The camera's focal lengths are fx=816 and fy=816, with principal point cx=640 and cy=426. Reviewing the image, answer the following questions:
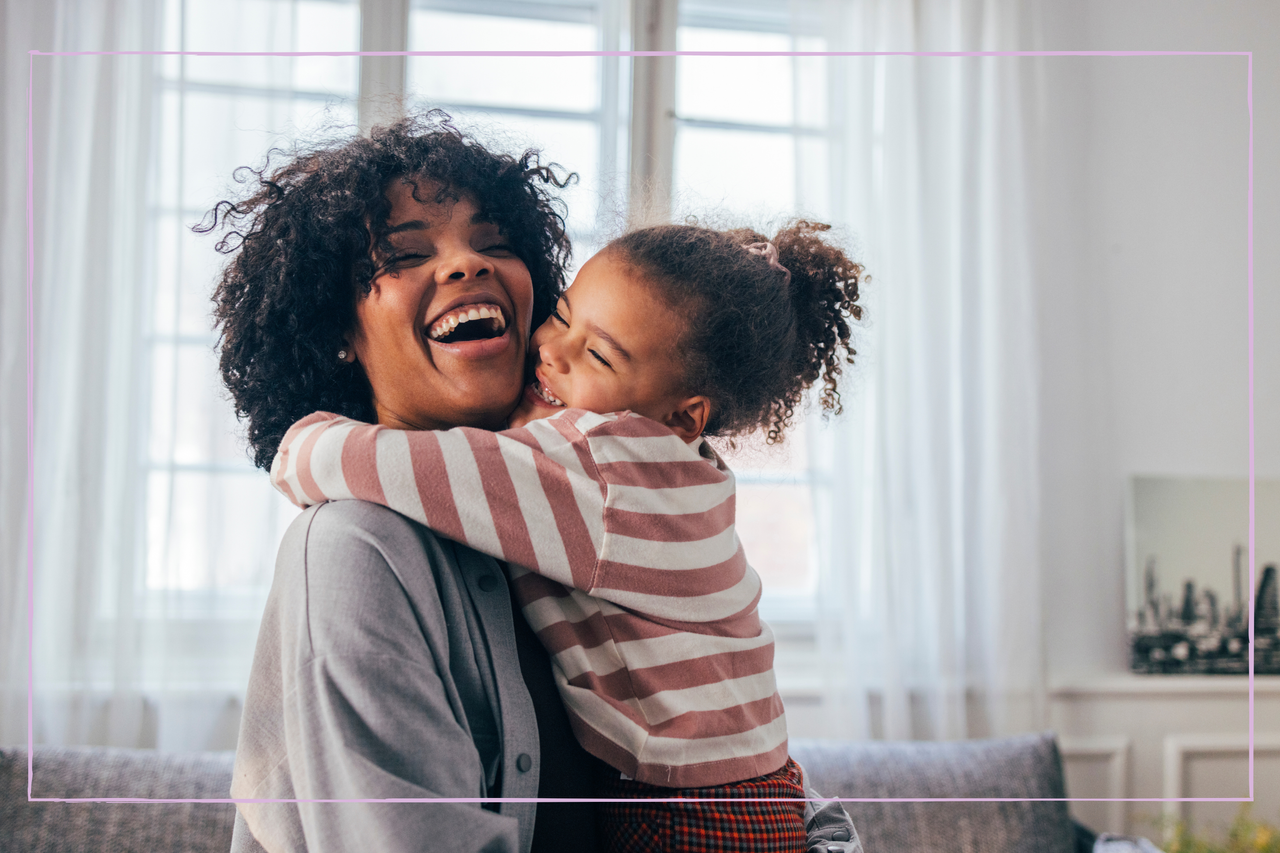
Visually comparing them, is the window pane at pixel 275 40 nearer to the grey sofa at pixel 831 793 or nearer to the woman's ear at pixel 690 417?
the woman's ear at pixel 690 417

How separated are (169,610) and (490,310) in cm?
85

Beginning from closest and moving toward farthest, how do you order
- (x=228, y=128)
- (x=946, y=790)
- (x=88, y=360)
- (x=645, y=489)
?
(x=645, y=489)
(x=228, y=128)
(x=88, y=360)
(x=946, y=790)

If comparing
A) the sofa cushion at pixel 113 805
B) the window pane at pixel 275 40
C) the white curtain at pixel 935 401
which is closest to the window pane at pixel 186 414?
the window pane at pixel 275 40

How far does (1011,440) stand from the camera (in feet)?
4.38

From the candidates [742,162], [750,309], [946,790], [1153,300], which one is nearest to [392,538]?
[750,309]

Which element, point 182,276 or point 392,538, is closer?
point 392,538

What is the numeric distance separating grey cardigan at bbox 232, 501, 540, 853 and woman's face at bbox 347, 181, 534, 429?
11 cm

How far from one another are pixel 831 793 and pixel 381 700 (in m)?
1.19

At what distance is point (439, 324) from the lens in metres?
0.64

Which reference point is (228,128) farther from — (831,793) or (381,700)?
(831,793)

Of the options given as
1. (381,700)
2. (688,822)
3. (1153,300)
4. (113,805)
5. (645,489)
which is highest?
(1153,300)

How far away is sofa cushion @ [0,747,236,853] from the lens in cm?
135

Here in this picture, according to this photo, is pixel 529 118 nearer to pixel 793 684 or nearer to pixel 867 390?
pixel 867 390

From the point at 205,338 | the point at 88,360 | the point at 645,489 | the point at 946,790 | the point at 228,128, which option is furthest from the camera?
the point at 946,790
